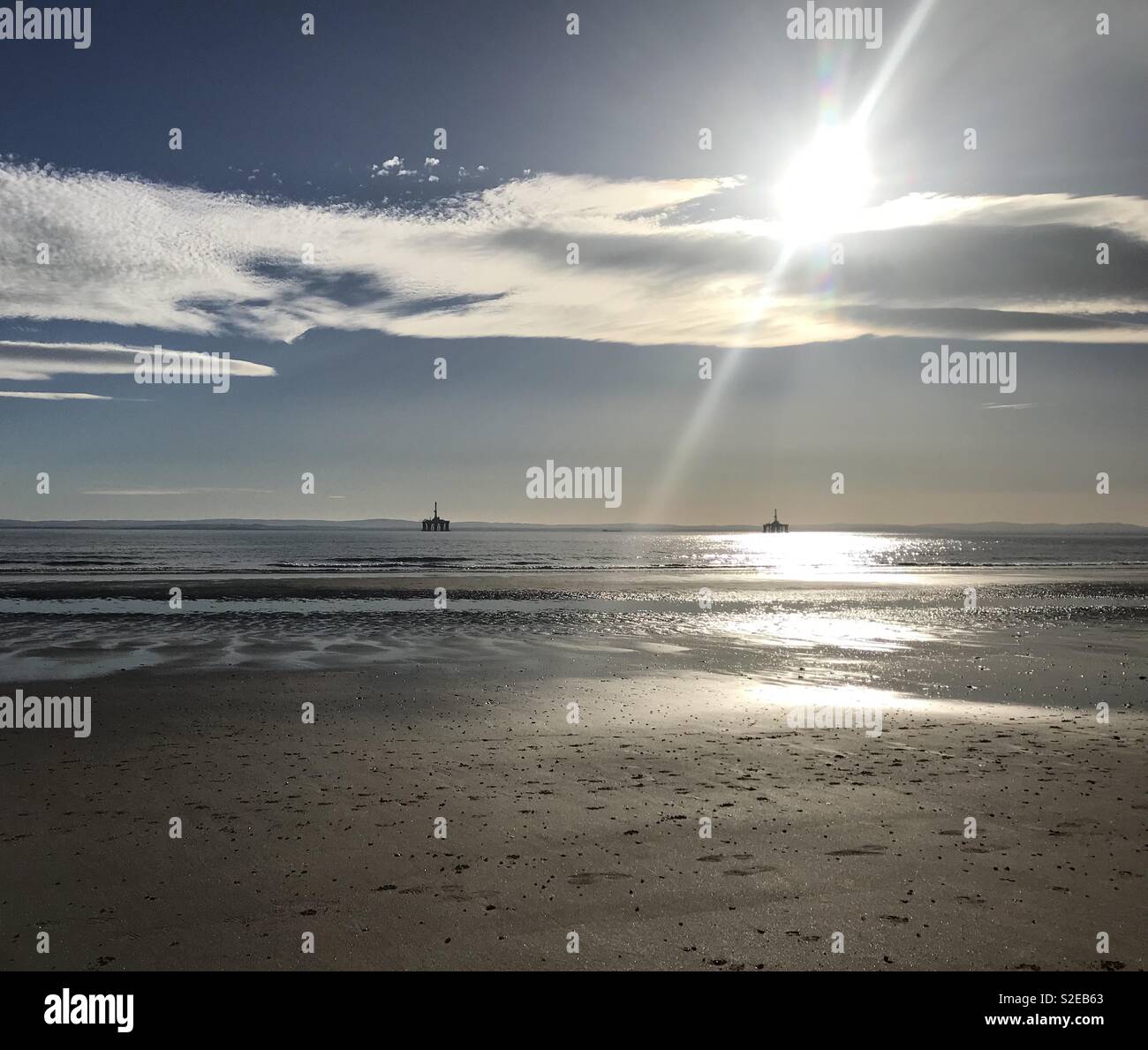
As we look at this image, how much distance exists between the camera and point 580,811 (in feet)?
36.0

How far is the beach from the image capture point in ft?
24.9

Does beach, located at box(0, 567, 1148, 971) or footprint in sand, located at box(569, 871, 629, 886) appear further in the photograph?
footprint in sand, located at box(569, 871, 629, 886)

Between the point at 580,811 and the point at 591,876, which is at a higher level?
the point at 580,811

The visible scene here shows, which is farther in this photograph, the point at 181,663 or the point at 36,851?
the point at 181,663

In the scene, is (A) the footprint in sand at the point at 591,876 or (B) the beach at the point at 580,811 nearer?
(B) the beach at the point at 580,811

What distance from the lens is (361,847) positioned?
9688mm

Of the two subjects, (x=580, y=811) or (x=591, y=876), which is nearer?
(x=591, y=876)

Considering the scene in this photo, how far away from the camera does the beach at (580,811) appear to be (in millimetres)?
7594
